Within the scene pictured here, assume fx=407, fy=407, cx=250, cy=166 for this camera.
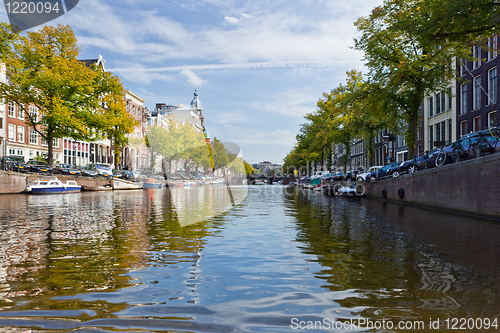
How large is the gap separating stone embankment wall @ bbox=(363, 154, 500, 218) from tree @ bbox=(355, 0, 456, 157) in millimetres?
6644

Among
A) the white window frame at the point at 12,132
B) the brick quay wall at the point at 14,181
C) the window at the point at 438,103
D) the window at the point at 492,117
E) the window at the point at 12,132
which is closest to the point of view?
the brick quay wall at the point at 14,181

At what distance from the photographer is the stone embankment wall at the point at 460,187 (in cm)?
1656

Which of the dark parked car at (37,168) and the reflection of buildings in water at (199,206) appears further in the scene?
the dark parked car at (37,168)

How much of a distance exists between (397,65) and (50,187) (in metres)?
30.4

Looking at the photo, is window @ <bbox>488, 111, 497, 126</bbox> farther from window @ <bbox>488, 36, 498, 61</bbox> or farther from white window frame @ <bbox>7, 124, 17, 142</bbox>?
white window frame @ <bbox>7, 124, 17, 142</bbox>

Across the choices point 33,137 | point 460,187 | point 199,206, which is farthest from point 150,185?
point 460,187

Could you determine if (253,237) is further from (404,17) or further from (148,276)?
(404,17)

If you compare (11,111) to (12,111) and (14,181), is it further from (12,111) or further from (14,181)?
(14,181)

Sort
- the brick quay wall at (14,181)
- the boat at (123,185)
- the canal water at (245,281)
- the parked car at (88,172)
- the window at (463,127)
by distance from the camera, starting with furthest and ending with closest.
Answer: the boat at (123,185)
the parked car at (88,172)
the window at (463,127)
the brick quay wall at (14,181)
the canal water at (245,281)

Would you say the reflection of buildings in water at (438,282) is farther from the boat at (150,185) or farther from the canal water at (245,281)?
the boat at (150,185)

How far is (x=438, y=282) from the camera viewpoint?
638cm
